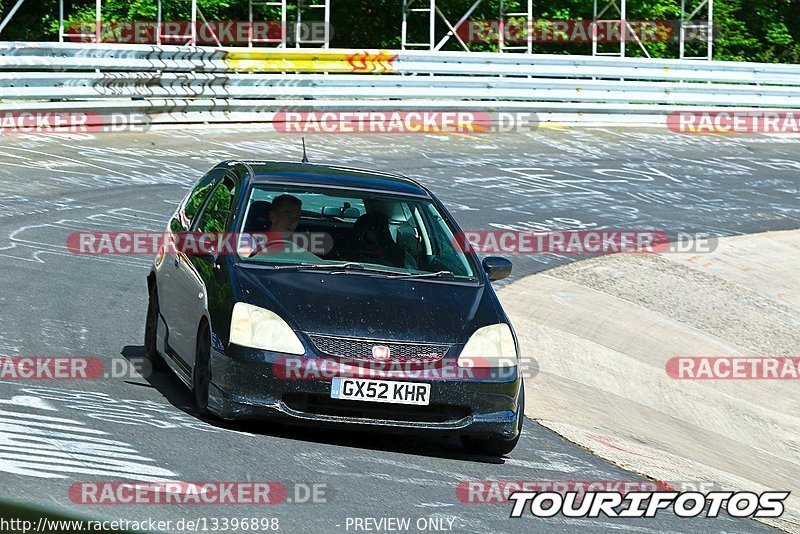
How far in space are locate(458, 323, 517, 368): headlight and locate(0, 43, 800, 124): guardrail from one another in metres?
13.2

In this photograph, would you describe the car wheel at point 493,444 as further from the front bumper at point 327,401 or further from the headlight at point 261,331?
the headlight at point 261,331

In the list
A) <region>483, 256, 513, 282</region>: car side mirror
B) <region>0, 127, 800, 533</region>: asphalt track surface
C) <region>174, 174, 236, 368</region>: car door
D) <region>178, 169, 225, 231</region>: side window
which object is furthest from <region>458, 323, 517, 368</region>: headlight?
<region>178, 169, 225, 231</region>: side window

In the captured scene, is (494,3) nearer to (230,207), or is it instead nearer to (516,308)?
(516,308)

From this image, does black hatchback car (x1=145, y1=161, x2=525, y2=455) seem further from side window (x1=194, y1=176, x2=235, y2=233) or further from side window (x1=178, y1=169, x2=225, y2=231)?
side window (x1=178, y1=169, x2=225, y2=231)

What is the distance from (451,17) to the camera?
39.1 metres

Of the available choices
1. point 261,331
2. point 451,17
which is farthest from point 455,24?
point 261,331

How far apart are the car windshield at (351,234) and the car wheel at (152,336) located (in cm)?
122

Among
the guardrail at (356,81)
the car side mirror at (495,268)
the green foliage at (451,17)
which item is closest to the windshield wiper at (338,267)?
the car side mirror at (495,268)

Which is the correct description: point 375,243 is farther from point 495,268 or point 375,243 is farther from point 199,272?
point 199,272

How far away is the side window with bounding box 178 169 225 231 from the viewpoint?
903cm

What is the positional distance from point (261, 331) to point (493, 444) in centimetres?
143

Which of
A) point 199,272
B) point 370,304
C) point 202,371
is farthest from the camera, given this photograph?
point 199,272

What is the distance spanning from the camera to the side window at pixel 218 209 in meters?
8.38

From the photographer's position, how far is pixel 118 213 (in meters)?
14.9
